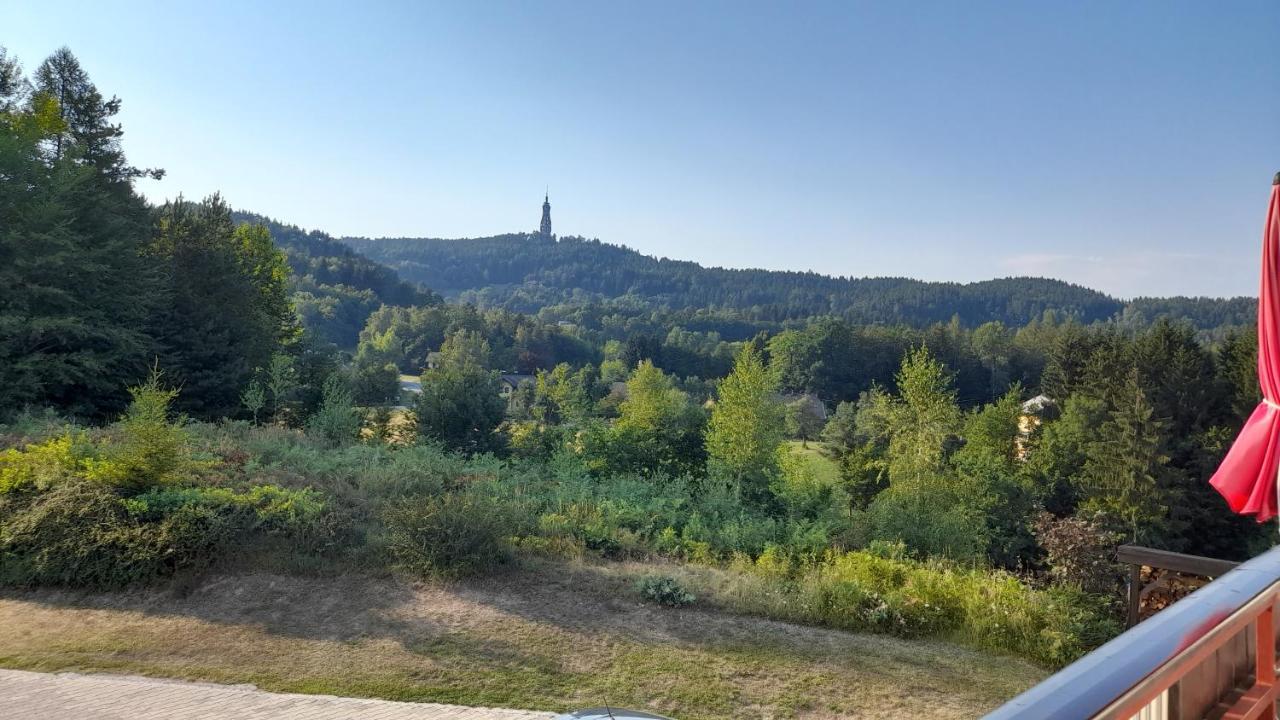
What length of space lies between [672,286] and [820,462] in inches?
3995

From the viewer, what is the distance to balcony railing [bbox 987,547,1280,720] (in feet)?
3.56

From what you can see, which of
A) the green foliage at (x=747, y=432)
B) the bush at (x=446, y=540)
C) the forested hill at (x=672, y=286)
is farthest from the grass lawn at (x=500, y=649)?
the forested hill at (x=672, y=286)

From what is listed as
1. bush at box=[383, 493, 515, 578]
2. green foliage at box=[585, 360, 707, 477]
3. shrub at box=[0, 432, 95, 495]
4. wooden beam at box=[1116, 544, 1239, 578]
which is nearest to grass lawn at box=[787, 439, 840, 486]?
green foliage at box=[585, 360, 707, 477]

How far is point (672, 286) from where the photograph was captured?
13850 cm

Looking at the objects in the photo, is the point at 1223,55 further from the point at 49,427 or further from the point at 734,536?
the point at 49,427

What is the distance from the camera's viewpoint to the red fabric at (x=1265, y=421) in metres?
2.77

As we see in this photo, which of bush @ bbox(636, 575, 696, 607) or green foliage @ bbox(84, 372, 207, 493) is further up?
green foliage @ bbox(84, 372, 207, 493)

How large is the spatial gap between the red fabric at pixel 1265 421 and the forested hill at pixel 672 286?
104 metres

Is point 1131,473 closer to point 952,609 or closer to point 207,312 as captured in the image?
point 952,609

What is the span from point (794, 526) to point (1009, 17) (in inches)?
342

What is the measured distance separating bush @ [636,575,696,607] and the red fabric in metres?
4.54

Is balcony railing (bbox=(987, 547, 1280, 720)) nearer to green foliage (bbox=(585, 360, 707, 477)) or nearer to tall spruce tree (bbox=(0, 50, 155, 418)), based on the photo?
green foliage (bbox=(585, 360, 707, 477))

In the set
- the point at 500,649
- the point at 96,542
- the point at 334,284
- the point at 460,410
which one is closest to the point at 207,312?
the point at 460,410

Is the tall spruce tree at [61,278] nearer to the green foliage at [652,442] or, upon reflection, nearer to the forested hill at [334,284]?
the green foliage at [652,442]
